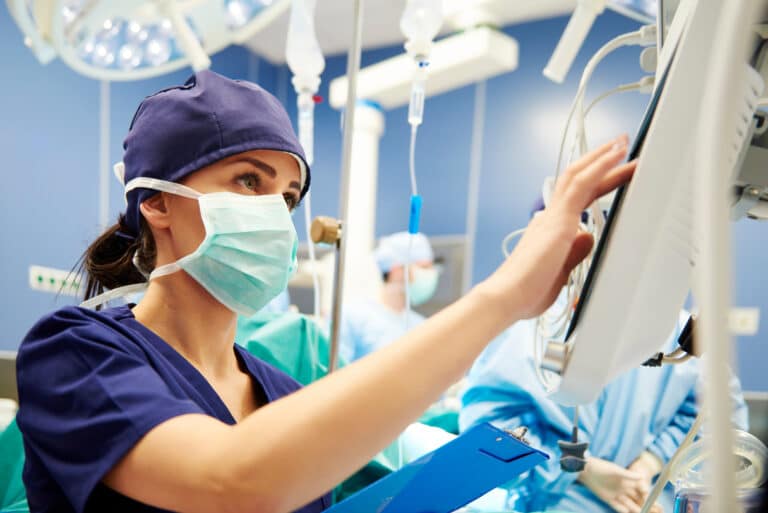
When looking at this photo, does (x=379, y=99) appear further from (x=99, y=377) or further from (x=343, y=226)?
(x=99, y=377)

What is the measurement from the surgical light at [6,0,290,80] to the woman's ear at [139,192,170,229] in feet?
1.54

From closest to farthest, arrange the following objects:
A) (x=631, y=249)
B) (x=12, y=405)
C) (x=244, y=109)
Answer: (x=631, y=249) → (x=244, y=109) → (x=12, y=405)

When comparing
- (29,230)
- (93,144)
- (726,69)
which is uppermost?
(726,69)

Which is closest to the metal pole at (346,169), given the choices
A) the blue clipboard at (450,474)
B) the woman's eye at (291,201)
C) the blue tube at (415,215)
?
the woman's eye at (291,201)

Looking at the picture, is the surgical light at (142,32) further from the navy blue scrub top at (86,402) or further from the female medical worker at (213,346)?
the navy blue scrub top at (86,402)

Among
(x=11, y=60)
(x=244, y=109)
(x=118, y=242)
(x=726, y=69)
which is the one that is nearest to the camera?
(x=726, y=69)

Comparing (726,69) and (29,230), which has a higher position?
(726,69)

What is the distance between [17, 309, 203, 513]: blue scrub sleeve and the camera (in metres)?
0.65

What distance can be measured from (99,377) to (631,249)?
55cm

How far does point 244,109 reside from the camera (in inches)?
38.9

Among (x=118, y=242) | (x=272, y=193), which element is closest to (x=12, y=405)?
(x=118, y=242)

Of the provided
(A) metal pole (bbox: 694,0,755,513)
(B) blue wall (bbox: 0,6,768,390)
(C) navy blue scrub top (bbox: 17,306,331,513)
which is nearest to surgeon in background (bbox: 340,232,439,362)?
(B) blue wall (bbox: 0,6,768,390)

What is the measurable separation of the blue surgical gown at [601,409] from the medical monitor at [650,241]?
1018 mm

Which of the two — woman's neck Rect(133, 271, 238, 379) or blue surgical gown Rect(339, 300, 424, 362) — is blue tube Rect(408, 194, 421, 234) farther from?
blue surgical gown Rect(339, 300, 424, 362)
